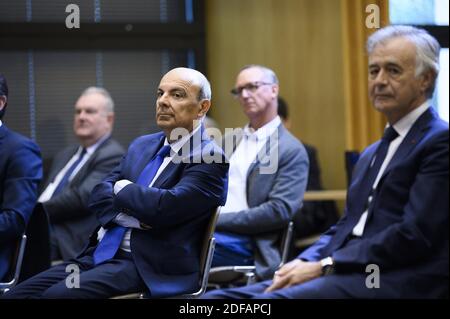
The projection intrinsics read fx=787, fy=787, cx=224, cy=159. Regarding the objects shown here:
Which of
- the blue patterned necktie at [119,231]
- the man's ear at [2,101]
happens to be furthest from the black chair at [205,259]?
the man's ear at [2,101]

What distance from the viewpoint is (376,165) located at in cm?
271

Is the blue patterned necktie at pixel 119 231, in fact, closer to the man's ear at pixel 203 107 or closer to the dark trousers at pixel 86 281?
the dark trousers at pixel 86 281

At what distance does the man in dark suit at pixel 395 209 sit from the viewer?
244 cm

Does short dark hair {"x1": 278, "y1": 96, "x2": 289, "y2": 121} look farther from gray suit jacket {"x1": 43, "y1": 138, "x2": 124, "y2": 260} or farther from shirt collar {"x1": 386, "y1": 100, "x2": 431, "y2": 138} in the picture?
shirt collar {"x1": 386, "y1": 100, "x2": 431, "y2": 138}

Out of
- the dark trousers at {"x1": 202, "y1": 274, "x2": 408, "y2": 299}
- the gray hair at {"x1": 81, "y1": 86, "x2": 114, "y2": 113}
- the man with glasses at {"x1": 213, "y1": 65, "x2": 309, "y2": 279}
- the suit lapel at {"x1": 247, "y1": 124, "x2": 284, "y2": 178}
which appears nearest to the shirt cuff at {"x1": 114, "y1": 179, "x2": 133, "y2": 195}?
the dark trousers at {"x1": 202, "y1": 274, "x2": 408, "y2": 299}

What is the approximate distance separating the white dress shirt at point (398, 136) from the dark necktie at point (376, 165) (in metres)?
0.01

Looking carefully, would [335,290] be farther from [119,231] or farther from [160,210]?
[119,231]

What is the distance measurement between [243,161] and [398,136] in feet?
4.72

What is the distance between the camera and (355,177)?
2805 mm

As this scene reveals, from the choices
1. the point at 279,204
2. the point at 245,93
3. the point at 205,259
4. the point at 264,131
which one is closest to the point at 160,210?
the point at 205,259

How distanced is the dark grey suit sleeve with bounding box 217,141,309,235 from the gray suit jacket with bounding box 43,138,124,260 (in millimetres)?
779

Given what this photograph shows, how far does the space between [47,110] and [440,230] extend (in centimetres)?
336

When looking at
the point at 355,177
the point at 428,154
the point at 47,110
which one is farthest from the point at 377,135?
the point at 47,110

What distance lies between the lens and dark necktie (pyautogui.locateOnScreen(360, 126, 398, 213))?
2.69 m
